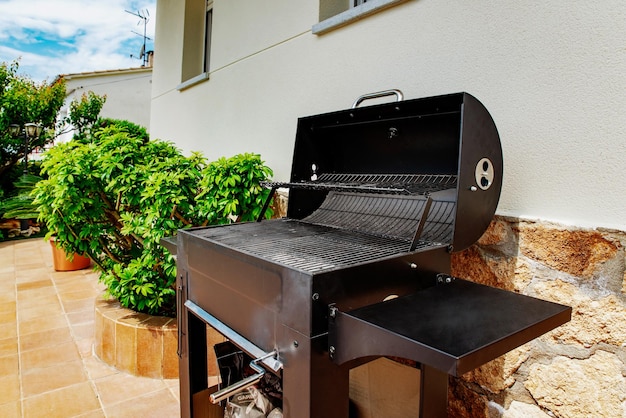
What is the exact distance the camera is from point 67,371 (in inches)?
105

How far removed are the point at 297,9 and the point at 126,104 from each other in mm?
13192

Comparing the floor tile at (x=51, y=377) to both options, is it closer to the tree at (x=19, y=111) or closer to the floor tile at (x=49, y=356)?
the floor tile at (x=49, y=356)

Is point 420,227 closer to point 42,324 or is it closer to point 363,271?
point 363,271

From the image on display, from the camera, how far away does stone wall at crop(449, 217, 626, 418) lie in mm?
1152

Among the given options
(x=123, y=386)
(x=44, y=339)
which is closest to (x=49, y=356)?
(x=44, y=339)

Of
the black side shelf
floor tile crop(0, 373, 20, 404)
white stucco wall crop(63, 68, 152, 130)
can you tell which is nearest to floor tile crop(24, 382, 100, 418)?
floor tile crop(0, 373, 20, 404)

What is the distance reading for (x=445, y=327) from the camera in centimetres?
87

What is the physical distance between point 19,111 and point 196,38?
6.63 m

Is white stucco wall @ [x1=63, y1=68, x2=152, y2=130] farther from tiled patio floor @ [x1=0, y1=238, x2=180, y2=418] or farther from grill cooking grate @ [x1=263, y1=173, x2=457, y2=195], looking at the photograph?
grill cooking grate @ [x1=263, y1=173, x2=457, y2=195]

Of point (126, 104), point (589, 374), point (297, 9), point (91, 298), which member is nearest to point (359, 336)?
point (589, 374)

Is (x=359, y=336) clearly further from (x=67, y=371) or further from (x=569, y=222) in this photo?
(x=67, y=371)

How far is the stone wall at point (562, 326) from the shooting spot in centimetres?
115

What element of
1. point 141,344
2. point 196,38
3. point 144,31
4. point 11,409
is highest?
point 144,31

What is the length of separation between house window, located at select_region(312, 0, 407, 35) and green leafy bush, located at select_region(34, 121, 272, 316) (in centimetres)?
94
